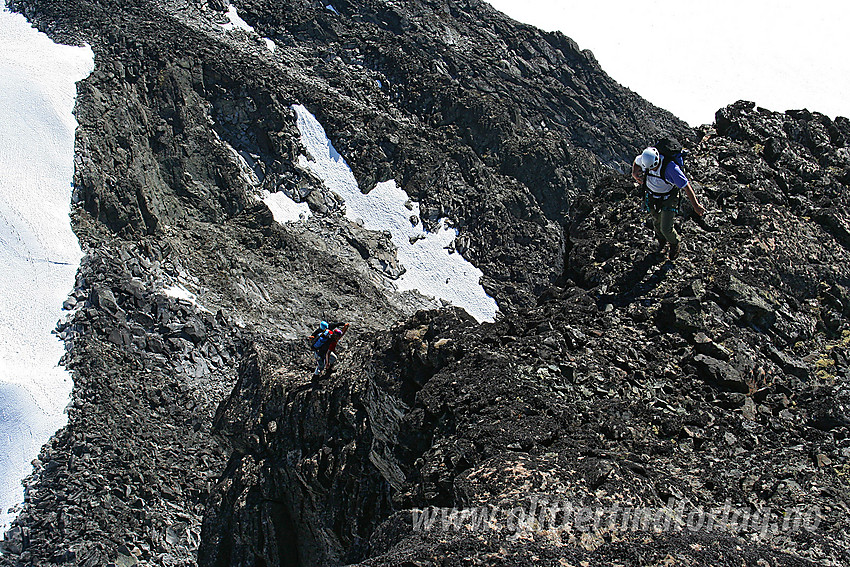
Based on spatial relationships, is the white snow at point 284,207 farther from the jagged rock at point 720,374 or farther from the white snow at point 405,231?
the jagged rock at point 720,374

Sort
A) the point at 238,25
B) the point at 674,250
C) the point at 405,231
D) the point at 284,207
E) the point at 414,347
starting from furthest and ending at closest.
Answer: the point at 238,25 → the point at 405,231 → the point at 284,207 → the point at 414,347 → the point at 674,250

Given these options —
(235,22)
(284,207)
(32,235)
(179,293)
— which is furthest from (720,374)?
(235,22)

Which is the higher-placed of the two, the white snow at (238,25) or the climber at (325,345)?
the white snow at (238,25)

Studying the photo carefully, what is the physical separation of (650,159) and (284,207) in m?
47.7

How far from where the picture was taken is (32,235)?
42.0 m

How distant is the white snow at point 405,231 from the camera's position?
58.0 m

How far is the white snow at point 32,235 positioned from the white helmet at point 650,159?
2605 centimetres

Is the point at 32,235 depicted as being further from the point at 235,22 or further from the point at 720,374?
the point at 720,374

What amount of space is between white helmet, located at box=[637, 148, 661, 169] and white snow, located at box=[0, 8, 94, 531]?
26.1 meters

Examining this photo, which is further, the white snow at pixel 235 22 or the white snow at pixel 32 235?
the white snow at pixel 235 22

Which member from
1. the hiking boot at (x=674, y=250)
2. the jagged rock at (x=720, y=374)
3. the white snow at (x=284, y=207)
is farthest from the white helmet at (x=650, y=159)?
the white snow at (x=284, y=207)

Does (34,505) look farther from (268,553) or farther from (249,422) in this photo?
(268,553)

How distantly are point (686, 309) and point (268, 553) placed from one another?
44.5ft

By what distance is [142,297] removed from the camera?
137 ft
